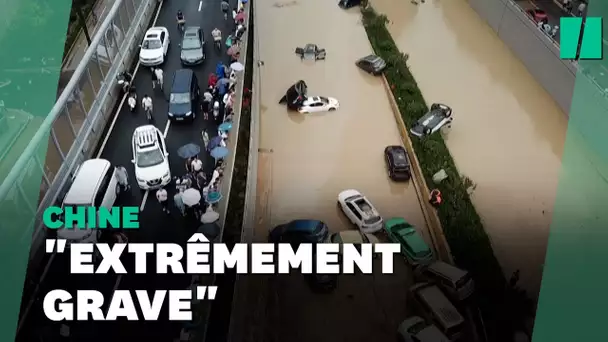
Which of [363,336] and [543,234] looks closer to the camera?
[363,336]

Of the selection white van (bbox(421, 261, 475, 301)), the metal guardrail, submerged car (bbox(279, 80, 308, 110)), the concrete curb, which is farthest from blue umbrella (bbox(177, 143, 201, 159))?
white van (bbox(421, 261, 475, 301))

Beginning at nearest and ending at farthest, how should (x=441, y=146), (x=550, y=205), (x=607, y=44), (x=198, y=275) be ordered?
(x=198, y=275)
(x=550, y=205)
(x=441, y=146)
(x=607, y=44)

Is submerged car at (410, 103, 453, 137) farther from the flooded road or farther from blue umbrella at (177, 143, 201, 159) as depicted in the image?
blue umbrella at (177, 143, 201, 159)

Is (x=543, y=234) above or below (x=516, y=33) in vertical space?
below

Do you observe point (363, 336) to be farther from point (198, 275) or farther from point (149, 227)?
point (149, 227)

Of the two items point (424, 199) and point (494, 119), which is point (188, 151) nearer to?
point (424, 199)

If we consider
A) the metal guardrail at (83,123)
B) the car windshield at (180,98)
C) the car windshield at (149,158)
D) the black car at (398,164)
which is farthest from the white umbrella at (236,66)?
the black car at (398,164)

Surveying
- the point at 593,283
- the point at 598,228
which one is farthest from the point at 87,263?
the point at 598,228
